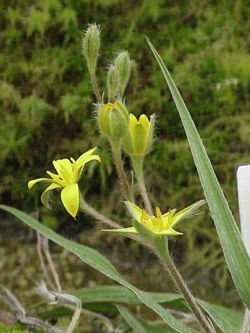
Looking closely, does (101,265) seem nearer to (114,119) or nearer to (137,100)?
(114,119)

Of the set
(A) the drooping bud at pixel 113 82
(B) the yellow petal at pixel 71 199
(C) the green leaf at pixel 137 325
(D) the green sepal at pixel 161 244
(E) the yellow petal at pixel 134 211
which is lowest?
(C) the green leaf at pixel 137 325

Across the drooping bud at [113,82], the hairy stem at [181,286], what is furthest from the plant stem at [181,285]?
the drooping bud at [113,82]

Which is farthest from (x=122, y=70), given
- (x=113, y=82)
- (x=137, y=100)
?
(x=137, y=100)

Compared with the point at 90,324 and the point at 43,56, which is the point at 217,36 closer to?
the point at 43,56

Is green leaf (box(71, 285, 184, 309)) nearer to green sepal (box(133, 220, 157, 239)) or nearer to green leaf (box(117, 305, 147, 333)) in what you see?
green leaf (box(117, 305, 147, 333))

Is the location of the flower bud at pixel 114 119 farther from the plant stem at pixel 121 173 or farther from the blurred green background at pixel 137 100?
the blurred green background at pixel 137 100

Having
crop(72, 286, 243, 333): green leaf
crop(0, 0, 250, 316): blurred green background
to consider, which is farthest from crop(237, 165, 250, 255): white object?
crop(0, 0, 250, 316): blurred green background

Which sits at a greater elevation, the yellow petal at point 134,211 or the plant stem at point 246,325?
the yellow petal at point 134,211

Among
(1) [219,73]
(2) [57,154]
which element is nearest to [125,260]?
(2) [57,154]
